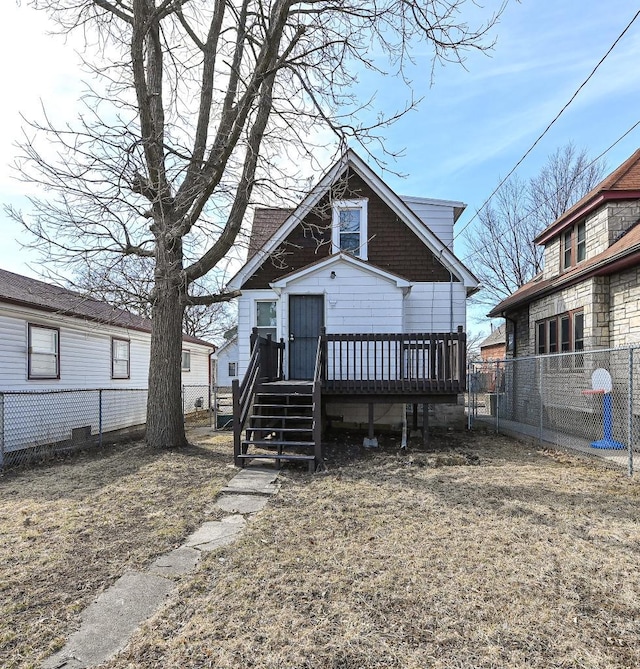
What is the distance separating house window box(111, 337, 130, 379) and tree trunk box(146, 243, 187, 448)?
5615 mm

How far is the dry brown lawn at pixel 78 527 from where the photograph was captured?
9.48ft

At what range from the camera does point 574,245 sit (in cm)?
1223

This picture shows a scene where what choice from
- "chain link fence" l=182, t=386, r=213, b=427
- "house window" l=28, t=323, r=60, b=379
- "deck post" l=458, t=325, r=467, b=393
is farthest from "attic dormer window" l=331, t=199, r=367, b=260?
"chain link fence" l=182, t=386, r=213, b=427

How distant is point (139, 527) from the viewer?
4516 millimetres

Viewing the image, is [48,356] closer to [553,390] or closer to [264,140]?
[264,140]

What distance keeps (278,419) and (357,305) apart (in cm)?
357

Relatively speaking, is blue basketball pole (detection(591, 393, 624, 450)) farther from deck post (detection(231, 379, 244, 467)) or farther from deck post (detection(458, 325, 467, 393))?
deck post (detection(231, 379, 244, 467))

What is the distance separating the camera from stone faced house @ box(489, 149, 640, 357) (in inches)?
363

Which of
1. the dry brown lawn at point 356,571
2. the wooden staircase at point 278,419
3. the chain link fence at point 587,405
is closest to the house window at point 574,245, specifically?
the chain link fence at point 587,405

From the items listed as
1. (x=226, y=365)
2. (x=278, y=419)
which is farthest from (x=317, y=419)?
(x=226, y=365)

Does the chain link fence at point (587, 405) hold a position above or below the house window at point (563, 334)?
below

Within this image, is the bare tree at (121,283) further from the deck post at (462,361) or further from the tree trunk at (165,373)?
the deck post at (462,361)

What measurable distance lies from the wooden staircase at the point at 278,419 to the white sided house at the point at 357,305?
0.05m

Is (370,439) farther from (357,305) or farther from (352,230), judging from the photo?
(352,230)
